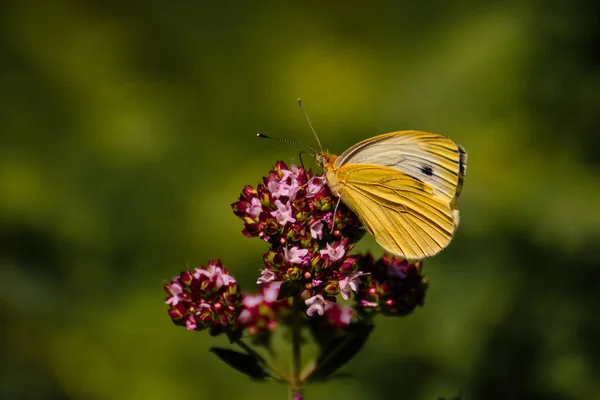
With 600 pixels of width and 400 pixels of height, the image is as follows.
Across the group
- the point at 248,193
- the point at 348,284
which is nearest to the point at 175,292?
the point at 248,193

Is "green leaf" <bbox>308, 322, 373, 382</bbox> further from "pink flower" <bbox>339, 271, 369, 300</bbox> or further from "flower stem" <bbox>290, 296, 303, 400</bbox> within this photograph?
"pink flower" <bbox>339, 271, 369, 300</bbox>

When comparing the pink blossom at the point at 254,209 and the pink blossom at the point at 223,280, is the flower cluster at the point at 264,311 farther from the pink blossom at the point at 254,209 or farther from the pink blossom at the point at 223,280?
the pink blossom at the point at 254,209

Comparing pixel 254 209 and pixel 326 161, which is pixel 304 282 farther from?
pixel 326 161

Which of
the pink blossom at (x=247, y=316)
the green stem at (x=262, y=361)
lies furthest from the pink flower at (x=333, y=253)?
the pink blossom at (x=247, y=316)

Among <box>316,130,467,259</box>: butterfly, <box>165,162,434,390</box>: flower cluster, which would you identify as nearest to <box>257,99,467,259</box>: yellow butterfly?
<box>316,130,467,259</box>: butterfly

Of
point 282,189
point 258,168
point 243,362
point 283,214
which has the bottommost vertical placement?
point 243,362
